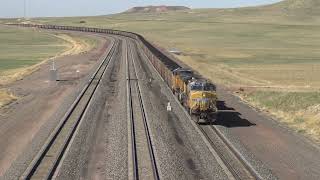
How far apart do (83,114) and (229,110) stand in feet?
33.5

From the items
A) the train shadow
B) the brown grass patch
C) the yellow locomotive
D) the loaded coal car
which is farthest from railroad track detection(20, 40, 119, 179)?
the train shadow

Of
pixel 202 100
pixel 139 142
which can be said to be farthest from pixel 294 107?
pixel 139 142

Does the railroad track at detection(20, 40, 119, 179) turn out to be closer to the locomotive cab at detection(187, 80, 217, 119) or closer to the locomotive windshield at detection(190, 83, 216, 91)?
the locomotive cab at detection(187, 80, 217, 119)

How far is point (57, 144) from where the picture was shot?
26641 millimetres

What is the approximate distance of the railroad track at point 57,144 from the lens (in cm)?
2172

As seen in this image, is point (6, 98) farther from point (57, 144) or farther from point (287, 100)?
point (287, 100)

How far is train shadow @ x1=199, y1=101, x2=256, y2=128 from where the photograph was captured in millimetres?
32250

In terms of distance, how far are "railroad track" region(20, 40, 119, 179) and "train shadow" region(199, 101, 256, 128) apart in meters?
8.08

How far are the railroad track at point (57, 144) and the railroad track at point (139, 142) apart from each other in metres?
3.17

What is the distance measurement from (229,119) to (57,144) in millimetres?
12133

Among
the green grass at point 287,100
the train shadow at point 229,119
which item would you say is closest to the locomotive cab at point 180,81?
the train shadow at point 229,119

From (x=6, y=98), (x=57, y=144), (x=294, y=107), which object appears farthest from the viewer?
(x=6, y=98)

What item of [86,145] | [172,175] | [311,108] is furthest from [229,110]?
[172,175]

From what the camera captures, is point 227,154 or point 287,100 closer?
point 227,154
